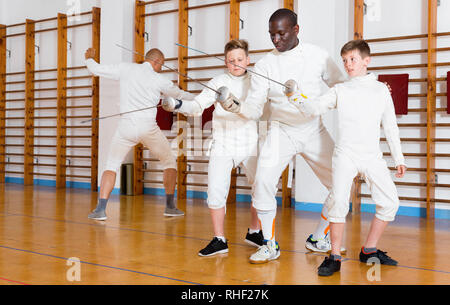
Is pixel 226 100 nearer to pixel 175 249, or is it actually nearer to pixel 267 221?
pixel 267 221

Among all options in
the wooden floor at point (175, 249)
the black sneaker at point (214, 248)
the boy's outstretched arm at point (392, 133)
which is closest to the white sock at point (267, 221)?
the wooden floor at point (175, 249)

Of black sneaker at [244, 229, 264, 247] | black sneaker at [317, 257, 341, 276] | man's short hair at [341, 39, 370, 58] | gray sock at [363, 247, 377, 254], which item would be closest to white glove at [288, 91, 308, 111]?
man's short hair at [341, 39, 370, 58]

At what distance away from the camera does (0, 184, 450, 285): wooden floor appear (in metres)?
2.24

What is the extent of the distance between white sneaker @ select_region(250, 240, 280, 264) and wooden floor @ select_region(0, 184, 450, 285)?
0.04 meters

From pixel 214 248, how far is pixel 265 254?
333mm

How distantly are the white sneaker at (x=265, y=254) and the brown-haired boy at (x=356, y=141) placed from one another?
0.33m

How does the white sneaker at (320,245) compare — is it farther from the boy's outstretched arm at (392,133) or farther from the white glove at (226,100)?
the white glove at (226,100)

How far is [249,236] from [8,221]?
80.7 inches

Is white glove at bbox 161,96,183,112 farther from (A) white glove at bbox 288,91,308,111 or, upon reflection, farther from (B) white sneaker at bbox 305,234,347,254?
(B) white sneaker at bbox 305,234,347,254

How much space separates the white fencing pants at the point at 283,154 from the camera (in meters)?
2.53

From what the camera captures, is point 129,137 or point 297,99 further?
point 129,137

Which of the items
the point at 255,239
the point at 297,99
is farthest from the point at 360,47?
the point at 255,239

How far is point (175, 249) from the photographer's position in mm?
2889

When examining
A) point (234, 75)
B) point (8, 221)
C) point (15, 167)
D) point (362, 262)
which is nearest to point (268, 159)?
point (234, 75)
